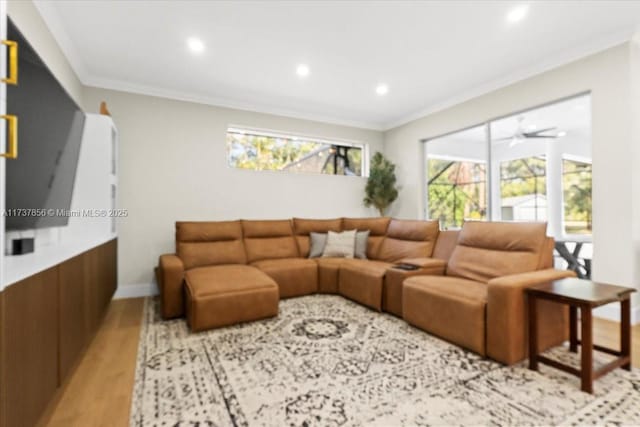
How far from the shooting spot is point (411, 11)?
243 cm

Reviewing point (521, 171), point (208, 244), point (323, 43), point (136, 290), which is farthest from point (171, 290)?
point (521, 171)

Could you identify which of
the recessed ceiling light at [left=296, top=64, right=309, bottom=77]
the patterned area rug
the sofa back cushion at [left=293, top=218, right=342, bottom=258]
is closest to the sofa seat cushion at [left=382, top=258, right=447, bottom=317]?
the patterned area rug

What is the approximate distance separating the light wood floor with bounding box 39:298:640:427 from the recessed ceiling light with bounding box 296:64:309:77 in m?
3.03

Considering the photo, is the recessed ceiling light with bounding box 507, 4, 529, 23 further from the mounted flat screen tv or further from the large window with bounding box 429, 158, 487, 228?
the mounted flat screen tv

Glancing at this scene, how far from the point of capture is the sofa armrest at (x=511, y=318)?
1.93 meters

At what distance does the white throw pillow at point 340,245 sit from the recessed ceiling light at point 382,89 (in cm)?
192

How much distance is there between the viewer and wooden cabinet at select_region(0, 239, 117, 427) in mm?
1045

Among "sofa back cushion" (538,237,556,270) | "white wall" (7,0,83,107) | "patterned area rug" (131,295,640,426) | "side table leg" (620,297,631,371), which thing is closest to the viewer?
"patterned area rug" (131,295,640,426)

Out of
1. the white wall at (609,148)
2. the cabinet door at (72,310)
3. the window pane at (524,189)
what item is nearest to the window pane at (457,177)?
the window pane at (524,189)

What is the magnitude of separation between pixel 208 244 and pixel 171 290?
842 mm

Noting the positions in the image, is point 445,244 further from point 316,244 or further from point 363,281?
point 316,244

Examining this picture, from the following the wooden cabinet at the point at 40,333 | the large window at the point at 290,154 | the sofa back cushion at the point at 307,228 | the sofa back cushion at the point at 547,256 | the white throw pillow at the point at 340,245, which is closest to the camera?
the wooden cabinet at the point at 40,333

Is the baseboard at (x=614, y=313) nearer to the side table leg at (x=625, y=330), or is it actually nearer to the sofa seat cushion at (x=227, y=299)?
the side table leg at (x=625, y=330)

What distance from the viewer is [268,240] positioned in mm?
4074
